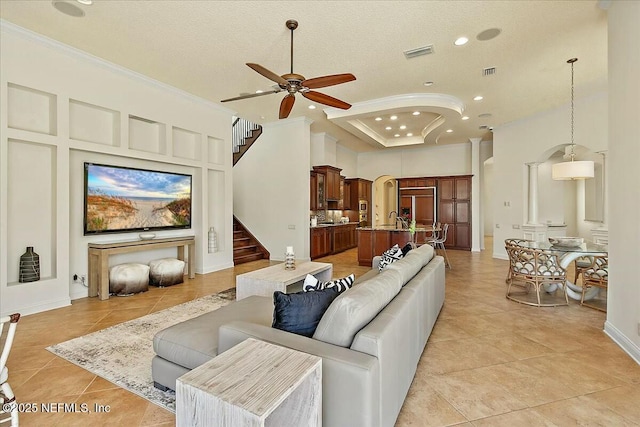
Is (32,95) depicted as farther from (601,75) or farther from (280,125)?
(601,75)

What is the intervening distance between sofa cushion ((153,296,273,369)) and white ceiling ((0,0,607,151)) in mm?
3180

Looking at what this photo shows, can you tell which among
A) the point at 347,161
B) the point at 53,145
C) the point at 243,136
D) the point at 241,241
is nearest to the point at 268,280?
the point at 53,145

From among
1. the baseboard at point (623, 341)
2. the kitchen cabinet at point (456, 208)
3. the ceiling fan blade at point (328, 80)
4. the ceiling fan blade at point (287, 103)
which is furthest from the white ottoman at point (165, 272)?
the kitchen cabinet at point (456, 208)

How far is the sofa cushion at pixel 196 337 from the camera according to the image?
2.00 m

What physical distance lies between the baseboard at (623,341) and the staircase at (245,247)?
6.36m

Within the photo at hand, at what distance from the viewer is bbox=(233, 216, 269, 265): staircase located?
749cm

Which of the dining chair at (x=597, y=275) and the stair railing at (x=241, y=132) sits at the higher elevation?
the stair railing at (x=241, y=132)

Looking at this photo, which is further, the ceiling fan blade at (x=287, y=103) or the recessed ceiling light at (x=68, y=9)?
the ceiling fan blade at (x=287, y=103)

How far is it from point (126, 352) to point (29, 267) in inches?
91.2

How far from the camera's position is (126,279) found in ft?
15.2

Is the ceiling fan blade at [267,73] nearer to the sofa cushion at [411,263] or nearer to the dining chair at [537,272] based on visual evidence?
the sofa cushion at [411,263]

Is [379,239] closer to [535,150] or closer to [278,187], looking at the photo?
[278,187]

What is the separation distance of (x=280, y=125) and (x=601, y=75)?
20.4 feet

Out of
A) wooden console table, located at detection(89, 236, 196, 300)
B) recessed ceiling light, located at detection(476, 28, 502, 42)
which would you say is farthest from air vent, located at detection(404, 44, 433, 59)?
wooden console table, located at detection(89, 236, 196, 300)
